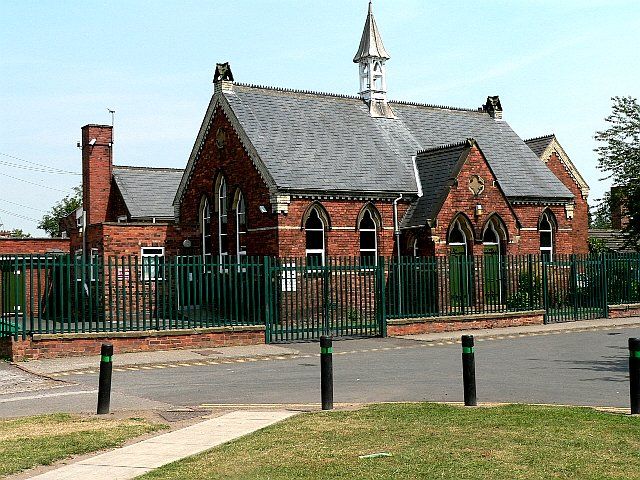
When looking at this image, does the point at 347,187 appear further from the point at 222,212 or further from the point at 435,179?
the point at 222,212

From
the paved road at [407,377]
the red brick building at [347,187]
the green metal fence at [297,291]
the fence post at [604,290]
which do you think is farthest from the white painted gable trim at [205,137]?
the fence post at [604,290]

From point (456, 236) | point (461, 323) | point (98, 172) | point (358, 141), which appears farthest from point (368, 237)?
point (98, 172)

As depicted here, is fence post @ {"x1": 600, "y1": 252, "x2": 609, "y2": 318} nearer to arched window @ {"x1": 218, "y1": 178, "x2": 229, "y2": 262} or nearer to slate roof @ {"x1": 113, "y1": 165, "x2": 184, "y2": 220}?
arched window @ {"x1": 218, "y1": 178, "x2": 229, "y2": 262}

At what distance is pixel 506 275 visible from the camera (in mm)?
26812

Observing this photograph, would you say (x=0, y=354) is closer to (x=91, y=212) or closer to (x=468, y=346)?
(x=468, y=346)

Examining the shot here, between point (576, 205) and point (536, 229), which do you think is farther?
point (576, 205)

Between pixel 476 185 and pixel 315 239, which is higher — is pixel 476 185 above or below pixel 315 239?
above

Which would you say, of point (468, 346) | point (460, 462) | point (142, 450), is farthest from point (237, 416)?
point (460, 462)

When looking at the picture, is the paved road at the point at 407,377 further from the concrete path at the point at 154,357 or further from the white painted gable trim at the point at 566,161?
the white painted gable trim at the point at 566,161

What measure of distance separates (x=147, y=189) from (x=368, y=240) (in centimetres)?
1619

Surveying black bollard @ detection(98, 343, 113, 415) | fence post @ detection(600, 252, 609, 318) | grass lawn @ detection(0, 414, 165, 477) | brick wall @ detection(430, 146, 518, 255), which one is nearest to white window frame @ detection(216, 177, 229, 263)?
brick wall @ detection(430, 146, 518, 255)

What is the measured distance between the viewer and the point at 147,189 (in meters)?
43.1

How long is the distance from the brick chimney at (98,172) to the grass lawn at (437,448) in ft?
114

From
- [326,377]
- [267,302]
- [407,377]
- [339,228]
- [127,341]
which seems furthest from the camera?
[339,228]
